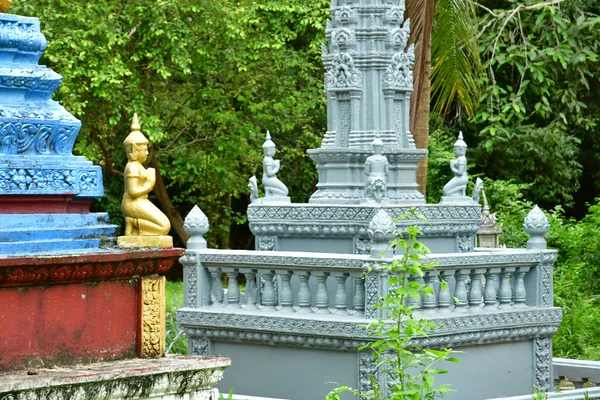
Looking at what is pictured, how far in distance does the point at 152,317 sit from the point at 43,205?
76cm

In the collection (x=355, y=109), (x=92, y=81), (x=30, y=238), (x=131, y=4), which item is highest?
(x=131, y=4)

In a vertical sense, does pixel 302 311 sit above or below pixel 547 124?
below

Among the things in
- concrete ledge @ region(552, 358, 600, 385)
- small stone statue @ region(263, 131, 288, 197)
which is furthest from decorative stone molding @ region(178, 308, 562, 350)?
small stone statue @ region(263, 131, 288, 197)

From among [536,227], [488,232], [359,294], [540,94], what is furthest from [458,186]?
[540,94]

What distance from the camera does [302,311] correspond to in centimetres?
973

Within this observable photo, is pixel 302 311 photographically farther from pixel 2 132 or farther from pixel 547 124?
pixel 547 124

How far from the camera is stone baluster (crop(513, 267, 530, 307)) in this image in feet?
33.3

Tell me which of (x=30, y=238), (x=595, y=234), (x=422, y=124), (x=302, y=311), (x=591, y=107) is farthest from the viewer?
(x=591, y=107)

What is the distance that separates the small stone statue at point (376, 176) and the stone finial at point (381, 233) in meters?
0.96

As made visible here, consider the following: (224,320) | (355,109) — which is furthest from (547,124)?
(224,320)

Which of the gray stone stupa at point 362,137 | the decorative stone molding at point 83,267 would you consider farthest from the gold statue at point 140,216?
the gray stone stupa at point 362,137

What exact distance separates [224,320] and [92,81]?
30.7 feet

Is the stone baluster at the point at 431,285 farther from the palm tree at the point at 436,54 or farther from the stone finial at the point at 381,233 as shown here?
the palm tree at the point at 436,54

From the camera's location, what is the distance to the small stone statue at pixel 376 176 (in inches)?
399
